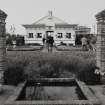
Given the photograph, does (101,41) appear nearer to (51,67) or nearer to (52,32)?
(51,67)

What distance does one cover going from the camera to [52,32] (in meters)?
39.8

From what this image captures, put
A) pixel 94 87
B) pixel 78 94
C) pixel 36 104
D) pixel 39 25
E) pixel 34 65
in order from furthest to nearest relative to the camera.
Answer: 1. pixel 39 25
2. pixel 34 65
3. pixel 94 87
4. pixel 78 94
5. pixel 36 104

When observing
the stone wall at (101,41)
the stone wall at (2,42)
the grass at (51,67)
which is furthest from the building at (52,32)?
the stone wall at (2,42)

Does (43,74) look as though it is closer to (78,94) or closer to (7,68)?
(7,68)

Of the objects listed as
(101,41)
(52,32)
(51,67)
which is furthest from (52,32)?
(101,41)

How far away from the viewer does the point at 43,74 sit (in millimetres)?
9000

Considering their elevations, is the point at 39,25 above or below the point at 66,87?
above

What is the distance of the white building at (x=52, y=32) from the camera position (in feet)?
130

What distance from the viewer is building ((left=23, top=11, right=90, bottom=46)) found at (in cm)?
3950

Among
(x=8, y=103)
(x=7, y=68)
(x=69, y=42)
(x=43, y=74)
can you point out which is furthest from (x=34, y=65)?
(x=69, y=42)

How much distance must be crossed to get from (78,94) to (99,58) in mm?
2012

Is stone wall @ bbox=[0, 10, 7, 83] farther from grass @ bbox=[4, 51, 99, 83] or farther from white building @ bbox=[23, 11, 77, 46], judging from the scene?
white building @ bbox=[23, 11, 77, 46]

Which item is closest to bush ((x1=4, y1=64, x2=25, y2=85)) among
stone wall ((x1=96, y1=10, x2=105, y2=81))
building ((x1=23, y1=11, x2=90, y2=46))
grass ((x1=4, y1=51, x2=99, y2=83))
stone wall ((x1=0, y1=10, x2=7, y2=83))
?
grass ((x1=4, y1=51, x2=99, y2=83))

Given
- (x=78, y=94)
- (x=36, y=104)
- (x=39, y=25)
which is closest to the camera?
(x=36, y=104)
